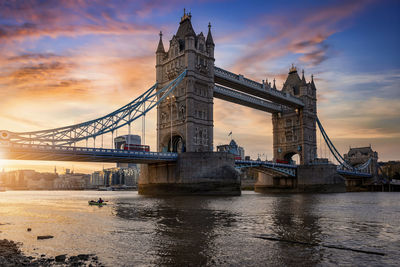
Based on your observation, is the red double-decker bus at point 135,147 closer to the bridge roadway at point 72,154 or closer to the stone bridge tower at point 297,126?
the bridge roadway at point 72,154

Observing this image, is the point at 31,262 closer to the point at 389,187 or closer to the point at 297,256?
the point at 297,256

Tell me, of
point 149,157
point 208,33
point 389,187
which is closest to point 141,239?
point 149,157

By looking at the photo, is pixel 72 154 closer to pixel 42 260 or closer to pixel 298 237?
pixel 42 260

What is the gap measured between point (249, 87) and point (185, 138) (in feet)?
75.6

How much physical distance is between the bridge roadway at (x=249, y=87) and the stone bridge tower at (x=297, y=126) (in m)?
3.91

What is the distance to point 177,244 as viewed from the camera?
52.4 ft

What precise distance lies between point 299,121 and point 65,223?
81.6 metres

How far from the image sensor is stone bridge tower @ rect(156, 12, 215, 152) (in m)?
63.2

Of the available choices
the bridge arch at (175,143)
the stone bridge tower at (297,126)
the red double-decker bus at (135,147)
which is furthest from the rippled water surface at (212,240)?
the stone bridge tower at (297,126)

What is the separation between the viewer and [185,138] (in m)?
63.0

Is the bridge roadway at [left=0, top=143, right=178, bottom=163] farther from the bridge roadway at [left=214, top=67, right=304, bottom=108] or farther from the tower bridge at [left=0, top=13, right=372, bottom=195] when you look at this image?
the bridge roadway at [left=214, top=67, right=304, bottom=108]

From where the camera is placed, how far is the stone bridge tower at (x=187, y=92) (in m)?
63.2

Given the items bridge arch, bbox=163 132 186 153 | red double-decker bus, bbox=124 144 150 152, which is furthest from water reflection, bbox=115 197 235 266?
bridge arch, bbox=163 132 186 153

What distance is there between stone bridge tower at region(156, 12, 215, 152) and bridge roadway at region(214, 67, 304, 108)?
5.15 metres
